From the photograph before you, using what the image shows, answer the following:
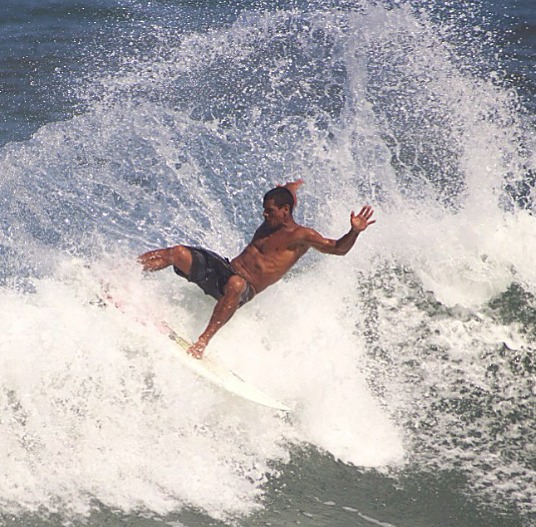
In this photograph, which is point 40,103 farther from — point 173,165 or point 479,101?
point 479,101

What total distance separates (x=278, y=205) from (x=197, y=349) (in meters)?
1.00

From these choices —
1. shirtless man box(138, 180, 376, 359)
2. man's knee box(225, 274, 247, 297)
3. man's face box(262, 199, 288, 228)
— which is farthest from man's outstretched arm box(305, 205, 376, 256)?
man's knee box(225, 274, 247, 297)

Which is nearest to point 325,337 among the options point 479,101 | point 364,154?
point 364,154

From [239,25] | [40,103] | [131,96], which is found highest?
[239,25]

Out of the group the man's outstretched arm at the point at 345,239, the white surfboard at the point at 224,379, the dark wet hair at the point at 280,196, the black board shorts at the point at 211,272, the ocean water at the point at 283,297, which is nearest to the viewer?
the ocean water at the point at 283,297

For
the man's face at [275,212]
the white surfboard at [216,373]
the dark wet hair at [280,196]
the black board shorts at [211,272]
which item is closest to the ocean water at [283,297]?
the white surfboard at [216,373]

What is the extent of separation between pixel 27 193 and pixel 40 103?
441 cm

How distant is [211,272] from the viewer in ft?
18.2

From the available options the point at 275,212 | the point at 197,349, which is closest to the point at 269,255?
the point at 275,212

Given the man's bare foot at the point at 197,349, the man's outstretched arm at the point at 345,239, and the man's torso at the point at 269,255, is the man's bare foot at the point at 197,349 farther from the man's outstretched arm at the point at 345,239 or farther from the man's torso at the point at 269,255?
the man's outstretched arm at the point at 345,239

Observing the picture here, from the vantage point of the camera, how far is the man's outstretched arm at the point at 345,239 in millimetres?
5129

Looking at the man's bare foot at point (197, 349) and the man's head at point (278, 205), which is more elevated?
the man's head at point (278, 205)

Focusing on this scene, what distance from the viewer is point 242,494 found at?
4.82 m

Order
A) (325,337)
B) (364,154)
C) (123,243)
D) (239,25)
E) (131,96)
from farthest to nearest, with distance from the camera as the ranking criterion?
(239,25), (131,96), (364,154), (123,243), (325,337)
